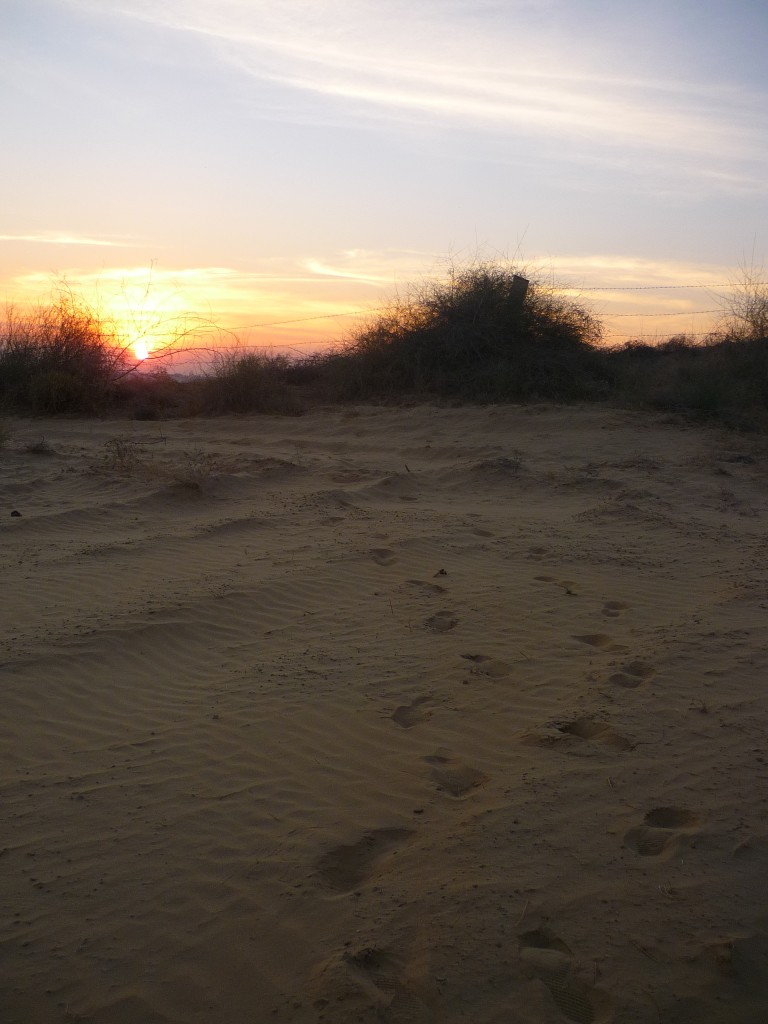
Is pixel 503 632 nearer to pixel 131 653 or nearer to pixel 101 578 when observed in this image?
pixel 131 653

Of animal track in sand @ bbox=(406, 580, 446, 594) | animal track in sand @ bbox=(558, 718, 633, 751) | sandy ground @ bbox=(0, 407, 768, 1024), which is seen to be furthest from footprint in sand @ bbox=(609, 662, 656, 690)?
animal track in sand @ bbox=(406, 580, 446, 594)

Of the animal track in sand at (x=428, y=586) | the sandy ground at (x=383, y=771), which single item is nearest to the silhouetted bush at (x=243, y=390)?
the sandy ground at (x=383, y=771)

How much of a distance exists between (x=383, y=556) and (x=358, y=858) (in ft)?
12.4

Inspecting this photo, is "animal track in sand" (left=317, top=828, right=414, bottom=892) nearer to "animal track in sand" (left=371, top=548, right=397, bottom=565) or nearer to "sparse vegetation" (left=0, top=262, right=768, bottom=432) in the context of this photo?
"animal track in sand" (left=371, top=548, right=397, bottom=565)

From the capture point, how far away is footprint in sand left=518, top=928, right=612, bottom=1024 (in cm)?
229

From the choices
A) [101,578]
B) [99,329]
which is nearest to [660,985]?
[101,578]

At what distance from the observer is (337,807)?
3246mm

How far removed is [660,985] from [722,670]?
237cm

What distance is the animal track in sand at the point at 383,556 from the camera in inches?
254

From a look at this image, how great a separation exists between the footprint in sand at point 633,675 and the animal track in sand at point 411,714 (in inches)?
39.7

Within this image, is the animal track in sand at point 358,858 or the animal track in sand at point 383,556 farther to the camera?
the animal track in sand at point 383,556

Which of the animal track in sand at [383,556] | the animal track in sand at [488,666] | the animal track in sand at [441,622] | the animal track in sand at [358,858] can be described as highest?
the animal track in sand at [383,556]

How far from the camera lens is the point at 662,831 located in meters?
3.04

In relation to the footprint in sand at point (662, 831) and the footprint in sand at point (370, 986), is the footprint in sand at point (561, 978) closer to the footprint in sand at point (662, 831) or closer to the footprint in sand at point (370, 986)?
the footprint in sand at point (370, 986)
